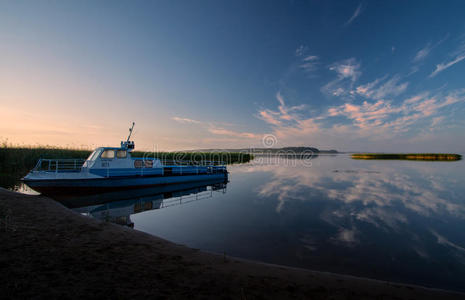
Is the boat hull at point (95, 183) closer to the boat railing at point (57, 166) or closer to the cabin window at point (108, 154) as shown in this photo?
the boat railing at point (57, 166)

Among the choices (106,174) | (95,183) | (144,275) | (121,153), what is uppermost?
(121,153)

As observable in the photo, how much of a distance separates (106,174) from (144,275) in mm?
15900

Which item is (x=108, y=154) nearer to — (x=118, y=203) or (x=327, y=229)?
(x=118, y=203)

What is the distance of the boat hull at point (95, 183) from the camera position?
46.2 feet

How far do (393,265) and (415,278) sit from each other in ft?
2.21

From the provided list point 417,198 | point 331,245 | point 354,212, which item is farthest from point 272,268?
point 417,198

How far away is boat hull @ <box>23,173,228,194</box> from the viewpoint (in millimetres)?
14073

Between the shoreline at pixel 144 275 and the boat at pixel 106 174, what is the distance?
10.6 meters

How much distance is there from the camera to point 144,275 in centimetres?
404

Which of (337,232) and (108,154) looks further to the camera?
(108,154)

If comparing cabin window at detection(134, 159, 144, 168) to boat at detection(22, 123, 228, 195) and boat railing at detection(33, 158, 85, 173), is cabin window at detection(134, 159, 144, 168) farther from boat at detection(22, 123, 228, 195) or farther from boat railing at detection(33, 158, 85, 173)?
boat railing at detection(33, 158, 85, 173)

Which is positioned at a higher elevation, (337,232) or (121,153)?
(121,153)

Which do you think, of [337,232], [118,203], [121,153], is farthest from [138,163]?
[337,232]

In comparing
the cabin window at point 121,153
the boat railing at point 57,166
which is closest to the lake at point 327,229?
the cabin window at point 121,153
